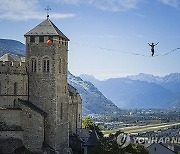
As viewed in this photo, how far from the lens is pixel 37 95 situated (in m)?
58.4

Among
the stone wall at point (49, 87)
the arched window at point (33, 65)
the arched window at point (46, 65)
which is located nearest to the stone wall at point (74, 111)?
the stone wall at point (49, 87)

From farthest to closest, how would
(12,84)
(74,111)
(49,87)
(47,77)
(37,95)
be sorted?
(74,111)
(47,77)
(49,87)
(37,95)
(12,84)

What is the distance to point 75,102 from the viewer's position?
7512 centimetres

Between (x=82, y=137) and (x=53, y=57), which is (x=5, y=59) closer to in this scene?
(x=53, y=57)

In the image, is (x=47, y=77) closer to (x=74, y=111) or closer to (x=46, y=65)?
(x=46, y=65)

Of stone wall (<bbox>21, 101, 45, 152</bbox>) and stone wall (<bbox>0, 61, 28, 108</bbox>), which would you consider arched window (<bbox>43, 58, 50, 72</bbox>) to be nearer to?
stone wall (<bbox>0, 61, 28, 108</bbox>)

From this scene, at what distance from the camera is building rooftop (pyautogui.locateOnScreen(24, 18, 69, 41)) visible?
194 feet

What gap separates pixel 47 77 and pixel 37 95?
263cm

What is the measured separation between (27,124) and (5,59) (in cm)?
1014

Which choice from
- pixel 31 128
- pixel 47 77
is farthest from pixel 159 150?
pixel 31 128

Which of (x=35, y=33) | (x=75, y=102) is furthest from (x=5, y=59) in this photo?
(x=75, y=102)

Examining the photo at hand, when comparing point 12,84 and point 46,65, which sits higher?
point 46,65

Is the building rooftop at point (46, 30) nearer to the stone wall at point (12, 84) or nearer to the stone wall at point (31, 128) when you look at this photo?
the stone wall at point (12, 84)

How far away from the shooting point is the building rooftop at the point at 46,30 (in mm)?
59031
